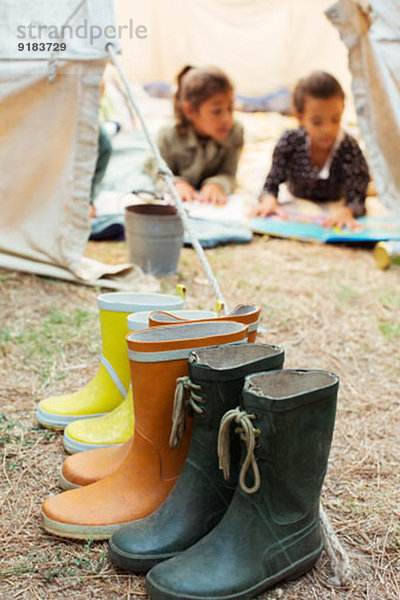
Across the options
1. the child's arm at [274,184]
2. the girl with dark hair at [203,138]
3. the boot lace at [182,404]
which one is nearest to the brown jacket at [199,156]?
the girl with dark hair at [203,138]

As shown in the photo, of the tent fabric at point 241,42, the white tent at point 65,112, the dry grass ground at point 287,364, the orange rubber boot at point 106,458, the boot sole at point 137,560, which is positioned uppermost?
the tent fabric at point 241,42

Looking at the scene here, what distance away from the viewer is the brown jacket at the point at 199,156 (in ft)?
12.8

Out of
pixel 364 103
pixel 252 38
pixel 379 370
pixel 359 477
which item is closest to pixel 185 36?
pixel 252 38

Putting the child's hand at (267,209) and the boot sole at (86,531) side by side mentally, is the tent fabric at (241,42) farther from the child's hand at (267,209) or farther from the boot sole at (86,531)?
the boot sole at (86,531)

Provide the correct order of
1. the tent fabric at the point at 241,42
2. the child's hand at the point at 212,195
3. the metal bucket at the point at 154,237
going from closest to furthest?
the metal bucket at the point at 154,237 < the child's hand at the point at 212,195 < the tent fabric at the point at 241,42

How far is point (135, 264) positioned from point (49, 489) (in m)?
1.61

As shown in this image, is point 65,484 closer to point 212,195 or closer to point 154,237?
point 154,237

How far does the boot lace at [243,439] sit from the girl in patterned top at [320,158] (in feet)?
8.99

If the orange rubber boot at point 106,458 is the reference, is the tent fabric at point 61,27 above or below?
above

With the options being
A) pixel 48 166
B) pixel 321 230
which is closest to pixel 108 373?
pixel 48 166

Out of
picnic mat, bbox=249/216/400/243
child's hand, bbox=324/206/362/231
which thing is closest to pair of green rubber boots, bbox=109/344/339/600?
picnic mat, bbox=249/216/400/243

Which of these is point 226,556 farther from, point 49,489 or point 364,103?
point 364,103

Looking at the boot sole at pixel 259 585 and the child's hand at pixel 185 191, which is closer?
the boot sole at pixel 259 585

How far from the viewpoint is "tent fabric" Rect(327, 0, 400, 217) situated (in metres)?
2.53
